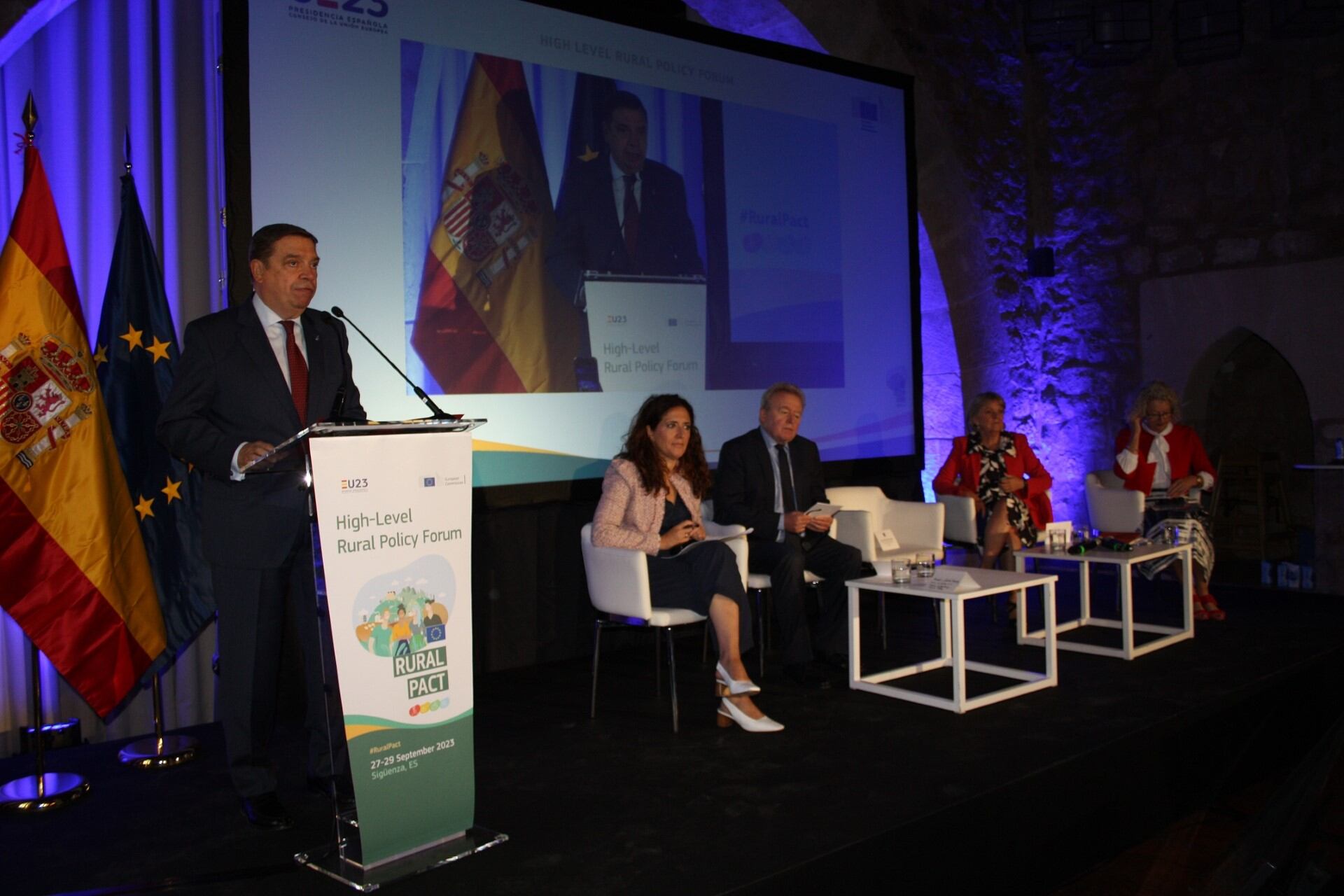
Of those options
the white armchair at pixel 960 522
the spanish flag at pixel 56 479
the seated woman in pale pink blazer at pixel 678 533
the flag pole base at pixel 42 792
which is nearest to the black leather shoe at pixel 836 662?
the seated woman in pale pink blazer at pixel 678 533

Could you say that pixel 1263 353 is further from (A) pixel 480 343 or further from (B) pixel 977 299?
(A) pixel 480 343

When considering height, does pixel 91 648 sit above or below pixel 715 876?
above

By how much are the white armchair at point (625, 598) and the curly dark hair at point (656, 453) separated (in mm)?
271

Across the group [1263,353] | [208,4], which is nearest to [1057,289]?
[1263,353]

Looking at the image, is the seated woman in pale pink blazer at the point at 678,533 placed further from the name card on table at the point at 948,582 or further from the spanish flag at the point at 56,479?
the spanish flag at the point at 56,479

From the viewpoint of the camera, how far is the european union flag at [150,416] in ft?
10.6

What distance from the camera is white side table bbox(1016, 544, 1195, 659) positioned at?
4191mm

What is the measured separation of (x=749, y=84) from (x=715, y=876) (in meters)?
4.01

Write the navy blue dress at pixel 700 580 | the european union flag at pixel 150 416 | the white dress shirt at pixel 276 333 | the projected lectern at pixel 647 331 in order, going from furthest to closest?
the projected lectern at pixel 647 331 → the navy blue dress at pixel 700 580 → the european union flag at pixel 150 416 → the white dress shirt at pixel 276 333

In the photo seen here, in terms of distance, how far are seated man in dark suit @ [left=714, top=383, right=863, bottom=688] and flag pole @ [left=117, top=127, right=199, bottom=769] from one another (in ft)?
6.68

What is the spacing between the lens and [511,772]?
2.98m

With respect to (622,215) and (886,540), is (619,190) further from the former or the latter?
(886,540)

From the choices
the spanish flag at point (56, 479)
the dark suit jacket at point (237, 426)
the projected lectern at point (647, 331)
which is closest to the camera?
the dark suit jacket at point (237, 426)

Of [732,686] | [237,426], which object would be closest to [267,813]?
[237,426]
